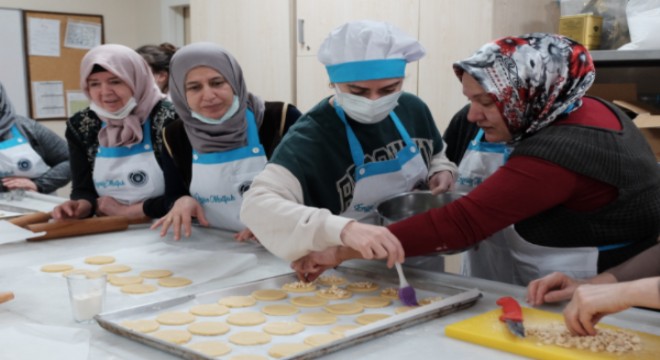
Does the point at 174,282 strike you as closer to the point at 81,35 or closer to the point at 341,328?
the point at 341,328

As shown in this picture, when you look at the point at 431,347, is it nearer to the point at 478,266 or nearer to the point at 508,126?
the point at 508,126

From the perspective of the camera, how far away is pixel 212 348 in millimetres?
1095

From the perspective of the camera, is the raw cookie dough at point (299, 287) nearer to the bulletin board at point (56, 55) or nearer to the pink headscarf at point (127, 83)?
the pink headscarf at point (127, 83)

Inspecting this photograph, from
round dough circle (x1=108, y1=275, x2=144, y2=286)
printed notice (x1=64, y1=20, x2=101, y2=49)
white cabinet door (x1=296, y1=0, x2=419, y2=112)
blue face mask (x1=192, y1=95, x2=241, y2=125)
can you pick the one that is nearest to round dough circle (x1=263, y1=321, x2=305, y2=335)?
round dough circle (x1=108, y1=275, x2=144, y2=286)

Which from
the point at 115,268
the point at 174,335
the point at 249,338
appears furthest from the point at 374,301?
the point at 115,268

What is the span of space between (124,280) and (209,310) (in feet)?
1.16

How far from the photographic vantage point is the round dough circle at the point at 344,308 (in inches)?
50.7

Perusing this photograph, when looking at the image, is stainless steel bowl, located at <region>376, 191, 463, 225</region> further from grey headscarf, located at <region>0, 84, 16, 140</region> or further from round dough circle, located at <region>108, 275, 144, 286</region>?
grey headscarf, located at <region>0, 84, 16, 140</region>

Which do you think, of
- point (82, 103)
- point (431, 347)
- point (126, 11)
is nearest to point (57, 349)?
point (431, 347)

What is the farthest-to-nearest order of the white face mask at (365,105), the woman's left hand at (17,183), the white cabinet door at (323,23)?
the white cabinet door at (323,23) → the woman's left hand at (17,183) → the white face mask at (365,105)

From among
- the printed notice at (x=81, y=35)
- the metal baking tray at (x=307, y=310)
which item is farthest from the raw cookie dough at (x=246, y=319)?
the printed notice at (x=81, y=35)

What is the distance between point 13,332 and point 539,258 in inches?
44.1

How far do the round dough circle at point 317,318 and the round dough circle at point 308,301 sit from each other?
5cm

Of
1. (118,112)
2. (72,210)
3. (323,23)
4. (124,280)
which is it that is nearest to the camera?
(124,280)
